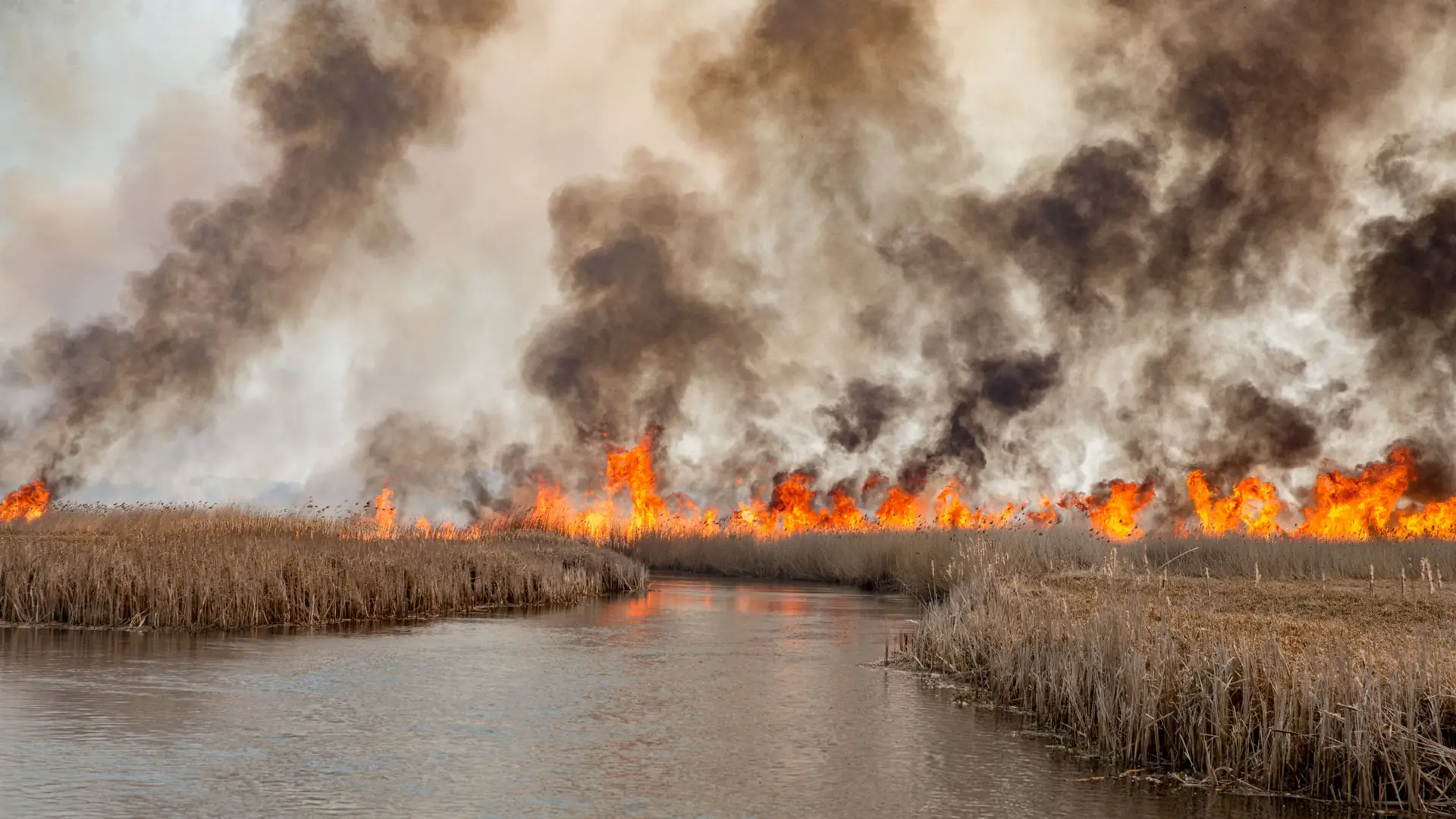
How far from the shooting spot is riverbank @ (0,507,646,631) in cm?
2259

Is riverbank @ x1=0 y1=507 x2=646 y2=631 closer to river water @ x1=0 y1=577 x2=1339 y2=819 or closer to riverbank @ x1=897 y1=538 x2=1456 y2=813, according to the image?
river water @ x1=0 y1=577 x2=1339 y2=819

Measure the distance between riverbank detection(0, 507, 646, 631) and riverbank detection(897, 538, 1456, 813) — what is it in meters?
12.2

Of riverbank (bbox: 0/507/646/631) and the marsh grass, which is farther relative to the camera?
the marsh grass

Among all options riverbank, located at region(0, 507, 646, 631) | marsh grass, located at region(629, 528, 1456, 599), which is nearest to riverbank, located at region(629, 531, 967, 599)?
marsh grass, located at region(629, 528, 1456, 599)

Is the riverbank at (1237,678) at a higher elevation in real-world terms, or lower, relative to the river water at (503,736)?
higher

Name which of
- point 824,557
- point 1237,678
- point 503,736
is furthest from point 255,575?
point 824,557

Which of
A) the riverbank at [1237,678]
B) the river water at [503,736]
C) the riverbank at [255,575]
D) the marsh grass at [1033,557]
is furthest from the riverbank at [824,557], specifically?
the river water at [503,736]

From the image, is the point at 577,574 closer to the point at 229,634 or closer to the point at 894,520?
the point at 229,634

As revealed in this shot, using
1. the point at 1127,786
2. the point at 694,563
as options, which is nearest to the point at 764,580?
the point at 694,563

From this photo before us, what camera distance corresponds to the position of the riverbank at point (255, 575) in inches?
890

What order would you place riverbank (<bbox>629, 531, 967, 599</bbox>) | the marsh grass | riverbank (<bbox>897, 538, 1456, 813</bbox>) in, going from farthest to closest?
riverbank (<bbox>629, 531, 967, 599</bbox>) → the marsh grass → riverbank (<bbox>897, 538, 1456, 813</bbox>)

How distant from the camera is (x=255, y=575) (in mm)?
23938

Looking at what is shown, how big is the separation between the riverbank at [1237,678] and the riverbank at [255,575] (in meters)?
12.2

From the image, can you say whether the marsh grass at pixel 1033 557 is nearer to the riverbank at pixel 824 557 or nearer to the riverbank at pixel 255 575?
the riverbank at pixel 824 557
